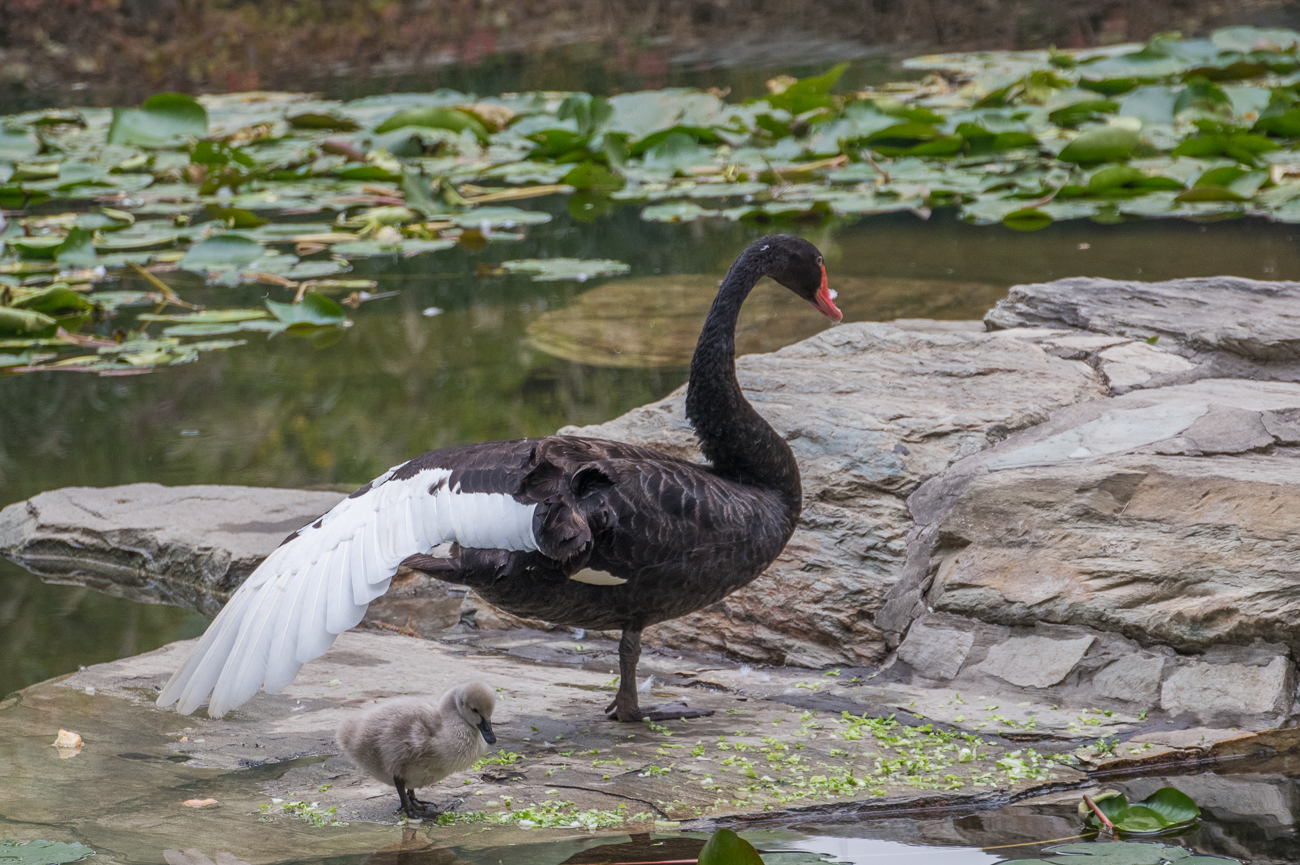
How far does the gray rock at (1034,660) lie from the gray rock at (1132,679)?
0.22 ft

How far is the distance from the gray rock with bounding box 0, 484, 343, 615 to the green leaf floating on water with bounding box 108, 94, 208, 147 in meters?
5.00

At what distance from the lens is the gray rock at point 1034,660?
290 centimetres

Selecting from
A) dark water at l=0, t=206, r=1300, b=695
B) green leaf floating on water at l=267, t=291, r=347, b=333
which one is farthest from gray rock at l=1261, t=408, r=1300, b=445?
green leaf floating on water at l=267, t=291, r=347, b=333

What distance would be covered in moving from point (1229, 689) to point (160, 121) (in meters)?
7.81

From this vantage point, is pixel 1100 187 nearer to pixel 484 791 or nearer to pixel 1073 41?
pixel 484 791

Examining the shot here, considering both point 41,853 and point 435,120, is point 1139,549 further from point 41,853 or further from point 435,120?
point 435,120

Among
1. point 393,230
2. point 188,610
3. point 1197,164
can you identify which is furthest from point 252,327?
point 1197,164

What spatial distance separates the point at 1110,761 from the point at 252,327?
425cm

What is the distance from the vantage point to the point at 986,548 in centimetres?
317

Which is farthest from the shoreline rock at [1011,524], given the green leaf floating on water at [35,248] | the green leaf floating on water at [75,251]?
the green leaf floating on water at [35,248]

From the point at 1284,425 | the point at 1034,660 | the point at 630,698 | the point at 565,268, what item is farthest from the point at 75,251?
the point at 1284,425

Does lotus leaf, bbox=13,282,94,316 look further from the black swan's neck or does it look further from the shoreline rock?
the black swan's neck

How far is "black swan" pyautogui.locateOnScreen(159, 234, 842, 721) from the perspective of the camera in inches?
95.2

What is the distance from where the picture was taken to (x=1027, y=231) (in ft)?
22.4
